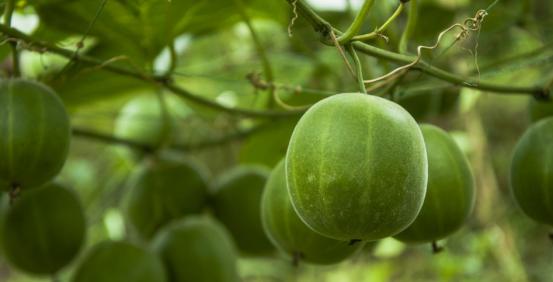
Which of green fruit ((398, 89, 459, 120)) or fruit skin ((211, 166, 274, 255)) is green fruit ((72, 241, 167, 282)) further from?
green fruit ((398, 89, 459, 120))

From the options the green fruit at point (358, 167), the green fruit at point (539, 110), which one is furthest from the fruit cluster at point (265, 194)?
the green fruit at point (539, 110)

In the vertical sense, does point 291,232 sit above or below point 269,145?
above

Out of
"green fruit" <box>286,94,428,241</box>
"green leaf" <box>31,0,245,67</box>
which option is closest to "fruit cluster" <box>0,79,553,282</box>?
"green fruit" <box>286,94,428,241</box>

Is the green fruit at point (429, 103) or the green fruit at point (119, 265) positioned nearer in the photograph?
the green fruit at point (119, 265)

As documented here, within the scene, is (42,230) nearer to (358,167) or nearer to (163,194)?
(163,194)

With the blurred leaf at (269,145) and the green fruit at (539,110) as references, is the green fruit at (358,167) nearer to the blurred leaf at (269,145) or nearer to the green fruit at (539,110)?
the green fruit at (539,110)

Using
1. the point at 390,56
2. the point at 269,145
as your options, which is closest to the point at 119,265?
the point at 269,145

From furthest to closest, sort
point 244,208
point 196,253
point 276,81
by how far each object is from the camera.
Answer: point 276,81 < point 244,208 < point 196,253

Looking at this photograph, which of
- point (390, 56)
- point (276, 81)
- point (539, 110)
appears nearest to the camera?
point (390, 56)
